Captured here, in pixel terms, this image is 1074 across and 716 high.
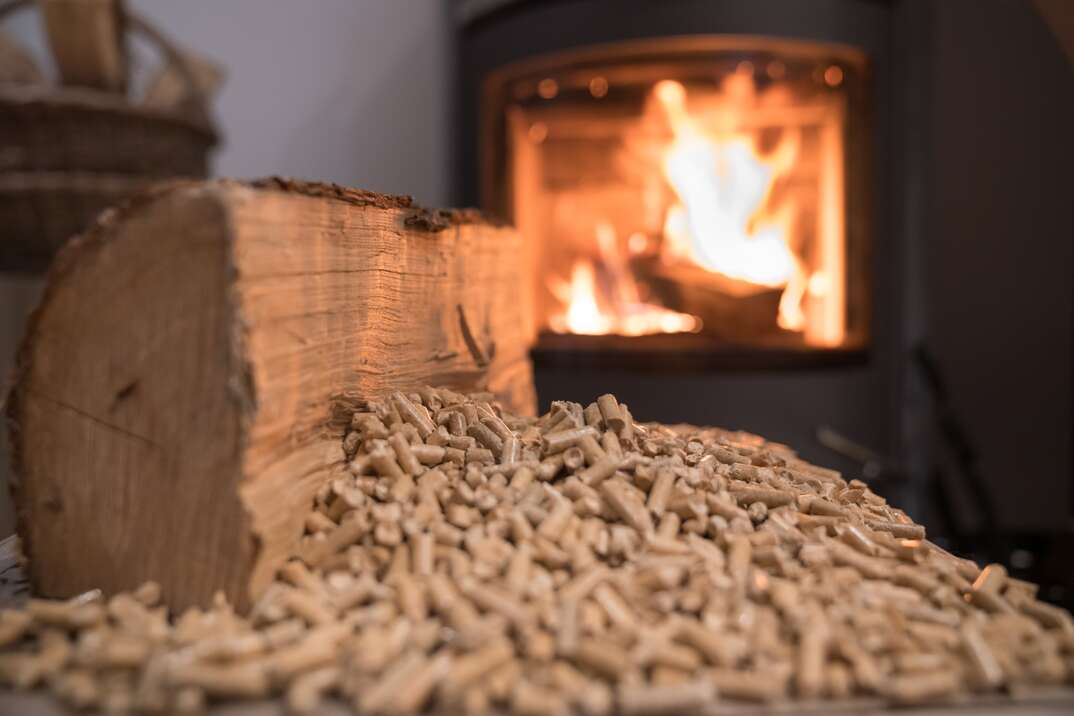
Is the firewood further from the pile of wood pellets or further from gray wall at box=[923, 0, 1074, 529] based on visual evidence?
gray wall at box=[923, 0, 1074, 529]

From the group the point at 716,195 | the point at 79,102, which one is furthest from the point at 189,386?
the point at 716,195

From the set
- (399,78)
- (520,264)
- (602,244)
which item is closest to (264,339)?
(520,264)

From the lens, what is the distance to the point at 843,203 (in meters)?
2.00

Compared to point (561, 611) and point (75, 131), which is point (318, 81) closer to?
point (75, 131)

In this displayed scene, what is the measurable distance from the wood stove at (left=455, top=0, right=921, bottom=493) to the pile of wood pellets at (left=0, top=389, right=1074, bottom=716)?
109cm

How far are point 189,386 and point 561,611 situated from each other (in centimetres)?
36

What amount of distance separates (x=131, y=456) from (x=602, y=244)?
5.07 ft

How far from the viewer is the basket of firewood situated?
161cm

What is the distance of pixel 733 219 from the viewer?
2.11 meters

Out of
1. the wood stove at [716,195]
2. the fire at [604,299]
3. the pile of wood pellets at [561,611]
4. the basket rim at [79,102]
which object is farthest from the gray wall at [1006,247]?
the basket rim at [79,102]

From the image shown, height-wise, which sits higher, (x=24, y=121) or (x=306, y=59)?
(x=306, y=59)

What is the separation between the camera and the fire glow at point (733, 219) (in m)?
2.04

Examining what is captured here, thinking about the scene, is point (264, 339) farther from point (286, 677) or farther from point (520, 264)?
point (520, 264)

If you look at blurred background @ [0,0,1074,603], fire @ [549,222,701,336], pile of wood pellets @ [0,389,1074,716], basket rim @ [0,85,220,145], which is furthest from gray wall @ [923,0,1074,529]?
basket rim @ [0,85,220,145]
